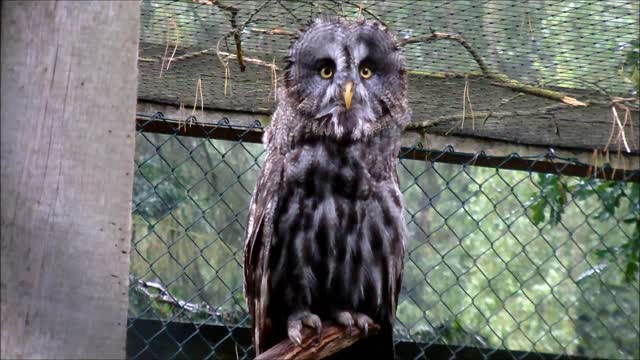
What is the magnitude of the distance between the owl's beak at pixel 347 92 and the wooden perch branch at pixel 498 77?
331 millimetres

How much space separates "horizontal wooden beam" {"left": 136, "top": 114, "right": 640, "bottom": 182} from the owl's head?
48cm

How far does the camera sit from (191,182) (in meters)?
6.04

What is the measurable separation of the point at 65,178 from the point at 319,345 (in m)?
1.33

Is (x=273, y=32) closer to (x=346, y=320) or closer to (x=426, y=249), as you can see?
(x=346, y=320)

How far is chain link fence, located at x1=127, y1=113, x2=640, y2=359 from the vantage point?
3480mm

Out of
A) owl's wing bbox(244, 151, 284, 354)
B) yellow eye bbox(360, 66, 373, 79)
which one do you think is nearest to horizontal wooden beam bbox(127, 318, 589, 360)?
owl's wing bbox(244, 151, 284, 354)

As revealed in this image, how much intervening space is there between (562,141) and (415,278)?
4701mm

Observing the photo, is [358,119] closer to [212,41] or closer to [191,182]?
[212,41]

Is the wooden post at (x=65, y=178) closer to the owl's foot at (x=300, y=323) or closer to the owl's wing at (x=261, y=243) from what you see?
the owl's foot at (x=300, y=323)

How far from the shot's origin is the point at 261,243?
276 cm

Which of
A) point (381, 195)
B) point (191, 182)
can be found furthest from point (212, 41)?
point (191, 182)

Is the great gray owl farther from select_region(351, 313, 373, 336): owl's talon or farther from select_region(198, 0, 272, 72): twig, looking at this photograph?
select_region(198, 0, 272, 72): twig

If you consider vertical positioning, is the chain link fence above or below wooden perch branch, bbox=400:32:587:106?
below

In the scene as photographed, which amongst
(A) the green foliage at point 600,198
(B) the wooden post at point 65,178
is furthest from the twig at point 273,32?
(B) the wooden post at point 65,178
